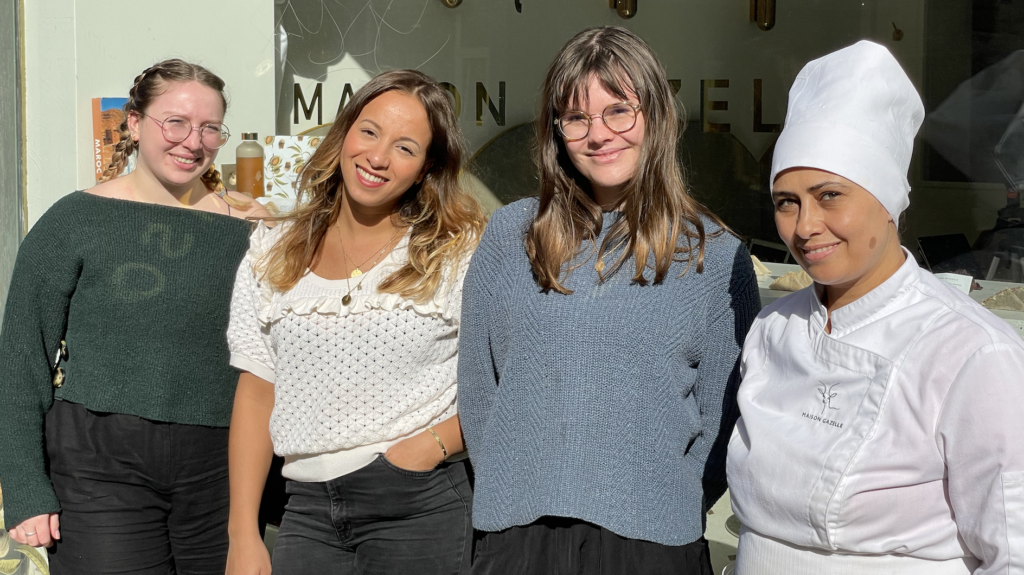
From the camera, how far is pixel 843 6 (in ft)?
11.5

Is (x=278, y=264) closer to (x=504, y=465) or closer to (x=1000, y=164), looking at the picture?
(x=504, y=465)

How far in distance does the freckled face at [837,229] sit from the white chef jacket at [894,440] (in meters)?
0.04

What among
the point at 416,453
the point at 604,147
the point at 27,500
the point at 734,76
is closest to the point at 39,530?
the point at 27,500

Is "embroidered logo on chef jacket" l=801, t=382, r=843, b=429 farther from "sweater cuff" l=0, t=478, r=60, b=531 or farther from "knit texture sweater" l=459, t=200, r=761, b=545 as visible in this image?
"sweater cuff" l=0, t=478, r=60, b=531

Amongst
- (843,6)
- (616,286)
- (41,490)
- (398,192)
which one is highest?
(843,6)

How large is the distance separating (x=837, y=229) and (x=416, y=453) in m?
1.01

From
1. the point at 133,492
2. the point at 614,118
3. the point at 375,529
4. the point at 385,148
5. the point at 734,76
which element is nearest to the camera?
the point at 614,118

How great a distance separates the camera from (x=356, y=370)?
196 centimetres

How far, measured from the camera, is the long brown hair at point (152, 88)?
2307 millimetres

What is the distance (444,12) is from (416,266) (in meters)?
3.00

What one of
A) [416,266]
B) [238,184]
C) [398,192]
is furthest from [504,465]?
[238,184]

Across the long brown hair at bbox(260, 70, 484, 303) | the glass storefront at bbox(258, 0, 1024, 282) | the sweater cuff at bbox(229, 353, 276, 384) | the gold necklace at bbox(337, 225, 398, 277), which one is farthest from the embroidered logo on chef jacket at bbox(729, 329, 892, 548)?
the glass storefront at bbox(258, 0, 1024, 282)

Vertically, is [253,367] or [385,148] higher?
[385,148]

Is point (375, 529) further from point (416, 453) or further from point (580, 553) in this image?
point (580, 553)
